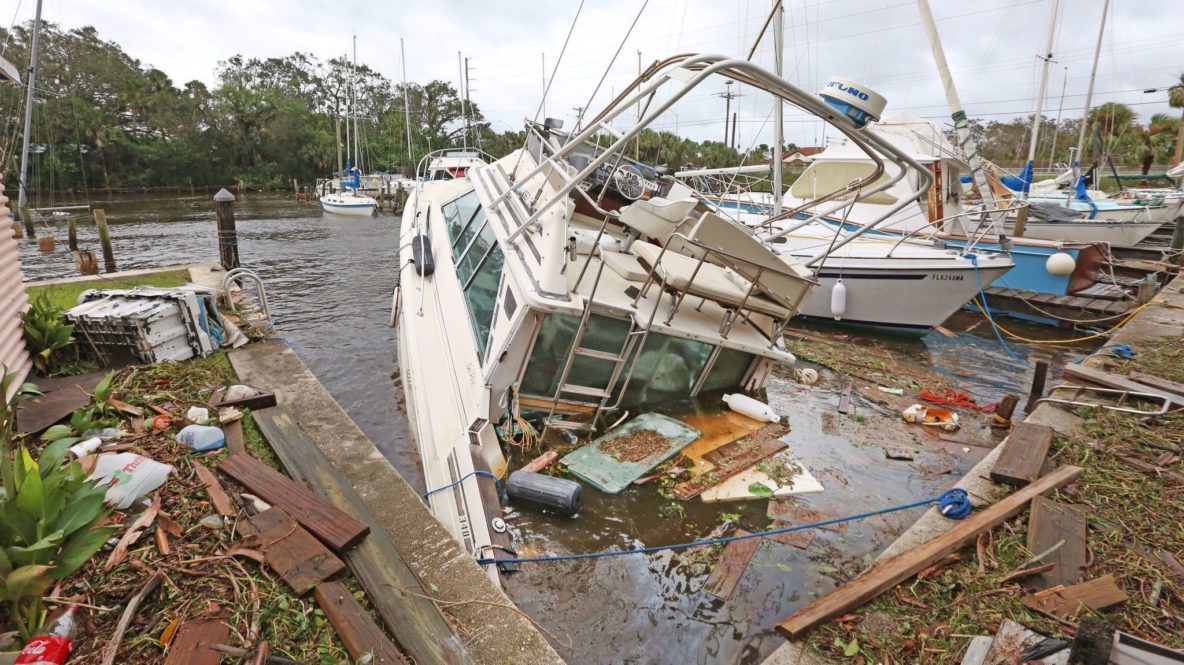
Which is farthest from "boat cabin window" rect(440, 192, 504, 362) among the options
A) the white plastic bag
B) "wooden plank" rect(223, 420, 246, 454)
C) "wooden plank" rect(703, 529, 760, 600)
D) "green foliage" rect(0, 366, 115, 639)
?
"green foliage" rect(0, 366, 115, 639)

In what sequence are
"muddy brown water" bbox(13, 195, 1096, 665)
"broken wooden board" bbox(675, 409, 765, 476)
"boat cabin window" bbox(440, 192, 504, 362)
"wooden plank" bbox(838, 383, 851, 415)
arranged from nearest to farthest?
"muddy brown water" bbox(13, 195, 1096, 665) < "broken wooden board" bbox(675, 409, 765, 476) < "boat cabin window" bbox(440, 192, 504, 362) < "wooden plank" bbox(838, 383, 851, 415)

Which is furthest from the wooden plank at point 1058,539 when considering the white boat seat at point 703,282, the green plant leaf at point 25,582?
the green plant leaf at point 25,582

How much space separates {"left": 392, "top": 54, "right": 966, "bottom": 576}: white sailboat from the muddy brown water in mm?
649

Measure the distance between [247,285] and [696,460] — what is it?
10818 mm

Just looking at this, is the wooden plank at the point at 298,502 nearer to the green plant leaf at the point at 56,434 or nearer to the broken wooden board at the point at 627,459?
the green plant leaf at the point at 56,434

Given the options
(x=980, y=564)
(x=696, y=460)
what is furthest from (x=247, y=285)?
(x=980, y=564)

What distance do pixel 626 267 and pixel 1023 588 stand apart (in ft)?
12.3

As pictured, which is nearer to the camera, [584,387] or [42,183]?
[584,387]

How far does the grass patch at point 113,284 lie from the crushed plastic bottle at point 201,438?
195 inches

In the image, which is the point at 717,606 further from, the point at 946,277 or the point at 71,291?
the point at 71,291

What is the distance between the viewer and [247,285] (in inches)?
459

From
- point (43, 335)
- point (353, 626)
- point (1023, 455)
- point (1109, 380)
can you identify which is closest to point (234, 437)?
point (353, 626)

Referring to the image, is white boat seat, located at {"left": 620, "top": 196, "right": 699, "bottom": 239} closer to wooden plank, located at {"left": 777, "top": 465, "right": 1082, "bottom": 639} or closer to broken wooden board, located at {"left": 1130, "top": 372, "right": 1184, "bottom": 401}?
wooden plank, located at {"left": 777, "top": 465, "right": 1082, "bottom": 639}

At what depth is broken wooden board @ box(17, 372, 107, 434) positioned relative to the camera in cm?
379
